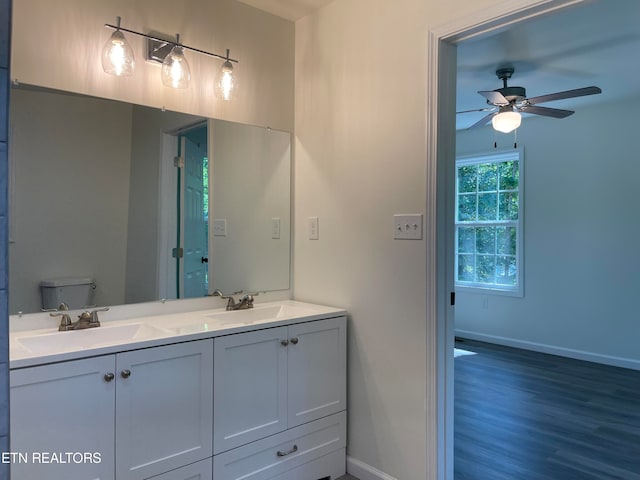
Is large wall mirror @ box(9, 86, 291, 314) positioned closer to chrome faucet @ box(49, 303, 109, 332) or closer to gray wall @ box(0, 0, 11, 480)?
chrome faucet @ box(49, 303, 109, 332)

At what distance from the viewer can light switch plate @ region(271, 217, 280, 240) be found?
254 centimetres

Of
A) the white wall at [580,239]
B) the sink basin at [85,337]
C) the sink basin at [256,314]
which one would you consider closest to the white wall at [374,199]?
the sink basin at [256,314]

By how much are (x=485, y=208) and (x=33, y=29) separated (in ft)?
14.8

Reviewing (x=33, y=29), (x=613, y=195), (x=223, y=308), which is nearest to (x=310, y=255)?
(x=223, y=308)

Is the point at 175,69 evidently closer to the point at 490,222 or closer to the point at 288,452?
the point at 288,452

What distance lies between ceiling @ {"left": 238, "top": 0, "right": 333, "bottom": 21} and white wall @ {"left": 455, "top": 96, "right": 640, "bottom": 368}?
2996 mm

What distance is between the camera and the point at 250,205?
246 centimetres

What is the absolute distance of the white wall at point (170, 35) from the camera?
5.70ft

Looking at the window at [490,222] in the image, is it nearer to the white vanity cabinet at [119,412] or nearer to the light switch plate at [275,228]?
the light switch plate at [275,228]

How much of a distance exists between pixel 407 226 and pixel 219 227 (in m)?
0.98

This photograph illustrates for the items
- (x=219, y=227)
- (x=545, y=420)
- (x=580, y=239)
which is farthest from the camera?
(x=580, y=239)

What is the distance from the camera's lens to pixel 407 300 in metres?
1.99

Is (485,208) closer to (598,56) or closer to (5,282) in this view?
(598,56)

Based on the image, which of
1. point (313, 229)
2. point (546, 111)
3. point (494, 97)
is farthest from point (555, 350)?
point (313, 229)
